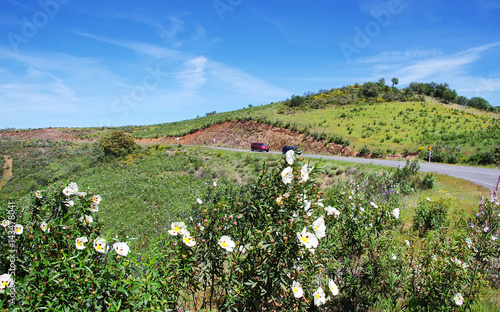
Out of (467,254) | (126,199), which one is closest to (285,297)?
(467,254)

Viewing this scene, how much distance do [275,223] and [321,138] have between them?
2733cm

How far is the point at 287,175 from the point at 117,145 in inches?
1377

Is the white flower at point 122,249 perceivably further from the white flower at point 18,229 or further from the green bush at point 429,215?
the green bush at point 429,215

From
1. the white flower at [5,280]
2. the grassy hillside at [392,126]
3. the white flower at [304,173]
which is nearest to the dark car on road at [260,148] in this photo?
the grassy hillside at [392,126]

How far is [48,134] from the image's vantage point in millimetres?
74250

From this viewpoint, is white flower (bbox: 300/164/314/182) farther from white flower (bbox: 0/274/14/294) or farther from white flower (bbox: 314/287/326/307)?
white flower (bbox: 0/274/14/294)

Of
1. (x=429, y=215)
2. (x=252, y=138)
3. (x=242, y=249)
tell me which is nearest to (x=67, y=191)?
(x=242, y=249)

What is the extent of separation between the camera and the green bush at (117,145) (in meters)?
33.0

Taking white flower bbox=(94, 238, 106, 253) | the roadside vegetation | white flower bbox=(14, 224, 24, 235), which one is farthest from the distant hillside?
white flower bbox=(14, 224, 24, 235)

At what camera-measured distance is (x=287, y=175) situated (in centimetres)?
252

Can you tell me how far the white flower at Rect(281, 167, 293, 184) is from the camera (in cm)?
249

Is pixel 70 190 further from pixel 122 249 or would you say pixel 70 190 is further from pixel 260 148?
pixel 260 148

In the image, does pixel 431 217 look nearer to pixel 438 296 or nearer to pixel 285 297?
pixel 438 296

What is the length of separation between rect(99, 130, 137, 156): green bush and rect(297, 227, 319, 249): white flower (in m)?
34.3
